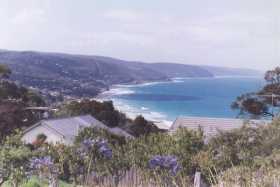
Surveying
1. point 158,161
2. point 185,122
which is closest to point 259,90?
point 185,122

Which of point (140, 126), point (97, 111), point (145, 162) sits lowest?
point (140, 126)

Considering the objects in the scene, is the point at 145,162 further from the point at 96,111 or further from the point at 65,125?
the point at 96,111

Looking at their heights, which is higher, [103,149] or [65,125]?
[103,149]

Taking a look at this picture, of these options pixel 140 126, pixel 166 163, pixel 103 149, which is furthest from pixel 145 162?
pixel 140 126

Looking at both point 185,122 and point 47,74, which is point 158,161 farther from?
point 47,74

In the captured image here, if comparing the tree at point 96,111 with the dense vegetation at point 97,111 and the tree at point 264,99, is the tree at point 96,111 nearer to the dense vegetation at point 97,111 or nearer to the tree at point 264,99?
the dense vegetation at point 97,111

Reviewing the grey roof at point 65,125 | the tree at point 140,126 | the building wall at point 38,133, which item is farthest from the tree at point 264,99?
the building wall at point 38,133

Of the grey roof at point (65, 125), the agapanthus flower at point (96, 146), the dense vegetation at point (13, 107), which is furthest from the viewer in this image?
the dense vegetation at point (13, 107)
